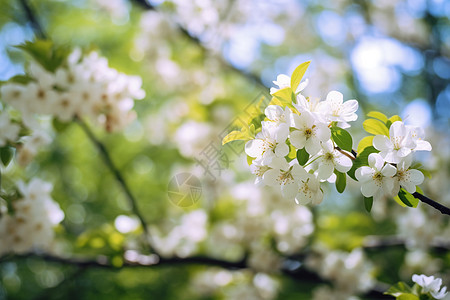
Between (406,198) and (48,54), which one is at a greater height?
(48,54)

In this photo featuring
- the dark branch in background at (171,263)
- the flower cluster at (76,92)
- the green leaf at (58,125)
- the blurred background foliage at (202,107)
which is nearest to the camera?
the flower cluster at (76,92)

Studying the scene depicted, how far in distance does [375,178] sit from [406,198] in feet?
0.45

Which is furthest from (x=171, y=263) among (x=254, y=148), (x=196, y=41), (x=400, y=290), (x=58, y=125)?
(x=196, y=41)

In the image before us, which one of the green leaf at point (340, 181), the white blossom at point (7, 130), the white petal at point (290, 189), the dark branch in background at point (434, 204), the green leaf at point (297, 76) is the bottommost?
the dark branch in background at point (434, 204)

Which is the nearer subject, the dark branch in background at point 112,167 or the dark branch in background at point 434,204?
the dark branch in background at point 434,204

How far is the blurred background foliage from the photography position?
374cm

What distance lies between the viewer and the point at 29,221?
2.26m

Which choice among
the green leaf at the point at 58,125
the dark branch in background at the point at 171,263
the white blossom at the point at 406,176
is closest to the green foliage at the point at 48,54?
the green leaf at the point at 58,125

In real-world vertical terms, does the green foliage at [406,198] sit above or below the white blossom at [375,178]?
below

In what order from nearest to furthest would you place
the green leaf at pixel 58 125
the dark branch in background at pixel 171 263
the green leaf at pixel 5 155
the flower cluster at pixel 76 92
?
the green leaf at pixel 5 155, the flower cluster at pixel 76 92, the green leaf at pixel 58 125, the dark branch in background at pixel 171 263

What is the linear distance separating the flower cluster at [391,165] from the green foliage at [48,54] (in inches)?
72.2

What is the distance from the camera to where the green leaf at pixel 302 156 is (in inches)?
50.7

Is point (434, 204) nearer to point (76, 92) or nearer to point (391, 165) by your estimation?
point (391, 165)

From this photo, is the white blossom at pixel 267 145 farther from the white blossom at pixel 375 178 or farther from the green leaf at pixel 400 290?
the green leaf at pixel 400 290
